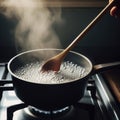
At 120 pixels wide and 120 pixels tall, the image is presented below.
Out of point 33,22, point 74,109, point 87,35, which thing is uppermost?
point 33,22

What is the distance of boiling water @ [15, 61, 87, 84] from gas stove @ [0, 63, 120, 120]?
0.22ft

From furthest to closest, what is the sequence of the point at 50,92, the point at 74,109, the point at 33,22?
the point at 33,22
the point at 74,109
the point at 50,92

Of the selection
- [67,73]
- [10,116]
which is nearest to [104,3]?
[67,73]

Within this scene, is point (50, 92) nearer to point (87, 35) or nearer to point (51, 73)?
point (51, 73)

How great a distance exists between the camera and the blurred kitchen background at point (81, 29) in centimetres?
118

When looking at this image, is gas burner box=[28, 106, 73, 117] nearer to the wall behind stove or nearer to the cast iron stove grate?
the cast iron stove grate

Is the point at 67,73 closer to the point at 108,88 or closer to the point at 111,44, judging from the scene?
the point at 108,88

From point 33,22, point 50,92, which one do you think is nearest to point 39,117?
point 50,92

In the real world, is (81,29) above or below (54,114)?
above

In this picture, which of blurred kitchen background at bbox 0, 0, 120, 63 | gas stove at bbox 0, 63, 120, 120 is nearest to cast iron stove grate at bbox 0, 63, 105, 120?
gas stove at bbox 0, 63, 120, 120

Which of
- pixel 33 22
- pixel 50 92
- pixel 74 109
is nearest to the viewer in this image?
pixel 50 92

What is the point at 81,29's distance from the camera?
48.2 inches

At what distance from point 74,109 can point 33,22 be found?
460 millimetres

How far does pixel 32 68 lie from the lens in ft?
3.14
